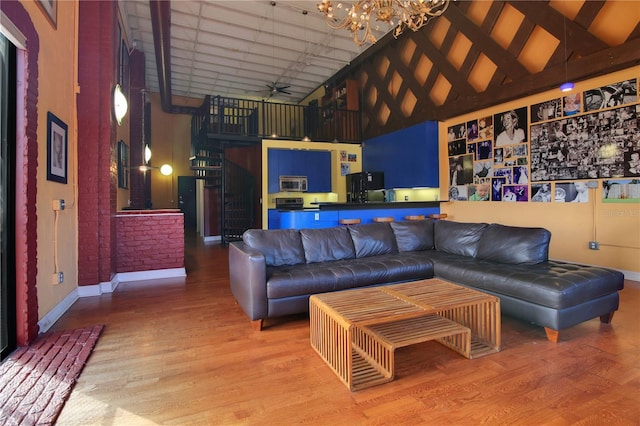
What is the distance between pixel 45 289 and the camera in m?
2.95

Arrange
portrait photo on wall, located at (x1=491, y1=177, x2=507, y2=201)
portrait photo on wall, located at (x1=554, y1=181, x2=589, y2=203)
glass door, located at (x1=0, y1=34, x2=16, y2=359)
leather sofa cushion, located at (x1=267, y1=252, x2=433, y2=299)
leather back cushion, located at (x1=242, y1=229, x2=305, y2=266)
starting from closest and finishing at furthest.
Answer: glass door, located at (x1=0, y1=34, x2=16, y2=359) → leather sofa cushion, located at (x1=267, y1=252, x2=433, y2=299) → leather back cushion, located at (x1=242, y1=229, x2=305, y2=266) → portrait photo on wall, located at (x1=554, y1=181, x2=589, y2=203) → portrait photo on wall, located at (x1=491, y1=177, x2=507, y2=201)

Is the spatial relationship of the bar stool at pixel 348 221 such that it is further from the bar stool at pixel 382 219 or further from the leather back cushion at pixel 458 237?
the leather back cushion at pixel 458 237

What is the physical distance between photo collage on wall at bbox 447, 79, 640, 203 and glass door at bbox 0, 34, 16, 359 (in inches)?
245

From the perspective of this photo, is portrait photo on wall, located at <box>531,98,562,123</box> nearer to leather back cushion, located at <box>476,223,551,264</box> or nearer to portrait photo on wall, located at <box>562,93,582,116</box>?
portrait photo on wall, located at <box>562,93,582,116</box>

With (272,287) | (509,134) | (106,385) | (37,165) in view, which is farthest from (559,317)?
(37,165)

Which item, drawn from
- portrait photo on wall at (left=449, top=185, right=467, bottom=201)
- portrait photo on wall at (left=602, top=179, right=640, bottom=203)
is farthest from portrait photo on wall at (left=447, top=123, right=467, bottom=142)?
portrait photo on wall at (left=602, top=179, right=640, bottom=203)

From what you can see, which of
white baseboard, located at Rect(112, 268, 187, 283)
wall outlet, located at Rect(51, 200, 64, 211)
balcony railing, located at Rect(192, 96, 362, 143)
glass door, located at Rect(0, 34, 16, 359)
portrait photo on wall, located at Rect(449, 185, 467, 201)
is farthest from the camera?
balcony railing, located at Rect(192, 96, 362, 143)

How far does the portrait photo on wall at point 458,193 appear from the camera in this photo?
6.20m

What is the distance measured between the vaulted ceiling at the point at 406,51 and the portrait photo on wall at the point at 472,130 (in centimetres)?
29

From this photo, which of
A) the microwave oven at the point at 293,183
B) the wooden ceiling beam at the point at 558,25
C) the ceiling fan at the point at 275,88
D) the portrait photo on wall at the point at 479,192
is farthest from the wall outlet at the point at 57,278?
the ceiling fan at the point at 275,88

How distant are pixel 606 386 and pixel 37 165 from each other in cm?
441

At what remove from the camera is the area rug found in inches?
66.7

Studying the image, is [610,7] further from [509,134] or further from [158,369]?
[158,369]

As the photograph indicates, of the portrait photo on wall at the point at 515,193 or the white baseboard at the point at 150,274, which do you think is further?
the portrait photo on wall at the point at 515,193
